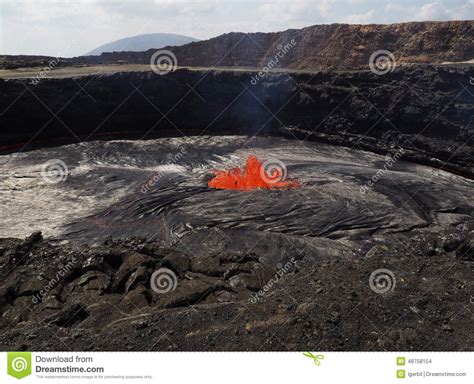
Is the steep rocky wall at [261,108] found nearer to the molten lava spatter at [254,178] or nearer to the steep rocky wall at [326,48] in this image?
the molten lava spatter at [254,178]

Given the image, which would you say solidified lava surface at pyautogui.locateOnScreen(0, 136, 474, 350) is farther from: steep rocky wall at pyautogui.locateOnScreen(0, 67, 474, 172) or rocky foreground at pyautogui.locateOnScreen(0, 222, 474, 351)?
steep rocky wall at pyautogui.locateOnScreen(0, 67, 474, 172)

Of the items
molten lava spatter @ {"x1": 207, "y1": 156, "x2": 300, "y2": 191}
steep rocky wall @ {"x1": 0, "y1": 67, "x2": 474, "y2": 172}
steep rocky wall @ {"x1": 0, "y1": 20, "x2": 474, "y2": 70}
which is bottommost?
molten lava spatter @ {"x1": 207, "y1": 156, "x2": 300, "y2": 191}

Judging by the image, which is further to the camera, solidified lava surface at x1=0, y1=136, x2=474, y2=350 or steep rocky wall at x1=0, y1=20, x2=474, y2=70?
→ steep rocky wall at x1=0, y1=20, x2=474, y2=70

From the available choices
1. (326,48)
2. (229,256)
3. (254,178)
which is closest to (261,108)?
(254,178)

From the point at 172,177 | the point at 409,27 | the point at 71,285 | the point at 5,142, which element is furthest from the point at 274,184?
the point at 409,27

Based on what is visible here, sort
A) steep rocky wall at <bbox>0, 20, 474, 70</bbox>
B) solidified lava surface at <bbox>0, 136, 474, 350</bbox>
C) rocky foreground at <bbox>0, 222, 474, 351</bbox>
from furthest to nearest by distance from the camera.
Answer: steep rocky wall at <bbox>0, 20, 474, 70</bbox>
solidified lava surface at <bbox>0, 136, 474, 350</bbox>
rocky foreground at <bbox>0, 222, 474, 351</bbox>

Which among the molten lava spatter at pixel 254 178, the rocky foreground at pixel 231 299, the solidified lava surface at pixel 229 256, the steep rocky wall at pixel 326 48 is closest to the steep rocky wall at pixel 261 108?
the solidified lava surface at pixel 229 256

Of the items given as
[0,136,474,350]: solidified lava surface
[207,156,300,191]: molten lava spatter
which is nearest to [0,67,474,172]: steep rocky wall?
[0,136,474,350]: solidified lava surface
